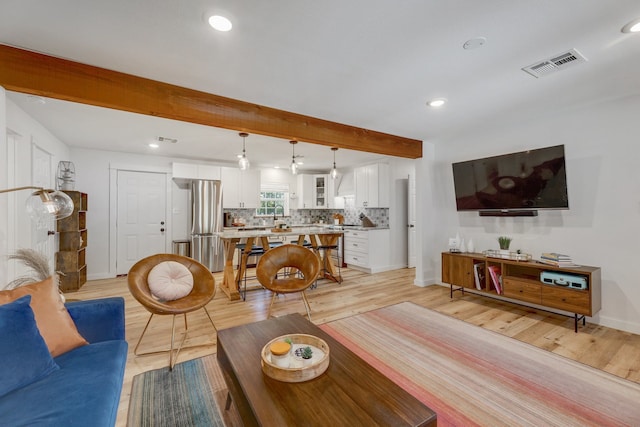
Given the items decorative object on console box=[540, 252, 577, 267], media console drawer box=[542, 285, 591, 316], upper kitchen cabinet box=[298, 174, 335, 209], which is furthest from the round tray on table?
upper kitchen cabinet box=[298, 174, 335, 209]

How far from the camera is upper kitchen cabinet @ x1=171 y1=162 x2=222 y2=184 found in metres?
5.59

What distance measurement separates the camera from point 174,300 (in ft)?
8.46

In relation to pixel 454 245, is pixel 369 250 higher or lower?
lower

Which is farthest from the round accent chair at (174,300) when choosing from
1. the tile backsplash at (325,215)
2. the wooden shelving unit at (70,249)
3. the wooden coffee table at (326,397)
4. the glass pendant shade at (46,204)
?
the tile backsplash at (325,215)

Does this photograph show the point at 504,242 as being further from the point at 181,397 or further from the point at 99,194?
the point at 99,194

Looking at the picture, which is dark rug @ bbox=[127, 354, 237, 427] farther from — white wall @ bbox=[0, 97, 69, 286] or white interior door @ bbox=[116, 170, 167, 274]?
white interior door @ bbox=[116, 170, 167, 274]

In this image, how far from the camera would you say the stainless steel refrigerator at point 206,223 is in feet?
18.4

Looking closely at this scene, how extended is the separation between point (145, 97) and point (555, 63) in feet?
11.2

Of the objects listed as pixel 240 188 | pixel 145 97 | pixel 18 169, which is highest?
pixel 145 97

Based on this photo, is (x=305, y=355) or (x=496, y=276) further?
(x=496, y=276)

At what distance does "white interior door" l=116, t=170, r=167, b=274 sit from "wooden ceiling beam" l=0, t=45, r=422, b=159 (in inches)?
138

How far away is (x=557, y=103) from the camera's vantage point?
3.03 meters

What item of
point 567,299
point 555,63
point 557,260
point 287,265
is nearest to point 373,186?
point 287,265

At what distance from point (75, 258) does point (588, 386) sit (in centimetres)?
615
